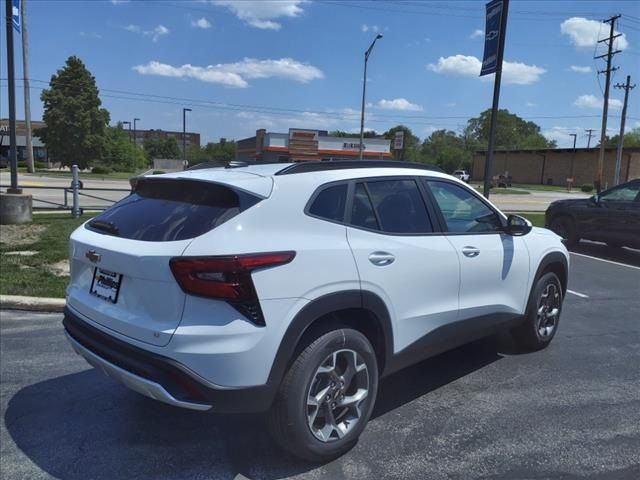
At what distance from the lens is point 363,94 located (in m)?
33.8

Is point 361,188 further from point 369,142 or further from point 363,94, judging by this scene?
point 369,142

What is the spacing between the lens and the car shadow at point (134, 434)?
3.06 meters

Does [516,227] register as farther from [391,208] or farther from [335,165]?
[335,165]

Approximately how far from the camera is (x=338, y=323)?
3.11 m

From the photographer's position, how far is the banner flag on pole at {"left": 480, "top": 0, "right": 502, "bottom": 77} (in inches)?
442

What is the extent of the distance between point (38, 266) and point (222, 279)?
629cm

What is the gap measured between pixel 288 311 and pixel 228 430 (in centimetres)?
119

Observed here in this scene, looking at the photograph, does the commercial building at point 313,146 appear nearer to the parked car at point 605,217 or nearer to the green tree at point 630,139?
the parked car at point 605,217

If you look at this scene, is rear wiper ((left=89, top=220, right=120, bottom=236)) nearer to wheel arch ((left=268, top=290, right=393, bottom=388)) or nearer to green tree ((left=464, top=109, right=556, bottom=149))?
wheel arch ((left=268, top=290, right=393, bottom=388))

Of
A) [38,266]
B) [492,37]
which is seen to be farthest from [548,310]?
[492,37]

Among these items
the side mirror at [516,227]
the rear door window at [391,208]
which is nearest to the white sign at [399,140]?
the side mirror at [516,227]

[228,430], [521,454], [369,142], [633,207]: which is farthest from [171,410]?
[369,142]

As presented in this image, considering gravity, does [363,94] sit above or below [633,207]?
above

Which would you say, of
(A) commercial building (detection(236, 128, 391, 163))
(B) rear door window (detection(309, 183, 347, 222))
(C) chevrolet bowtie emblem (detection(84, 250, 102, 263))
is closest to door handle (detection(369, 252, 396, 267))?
(B) rear door window (detection(309, 183, 347, 222))
